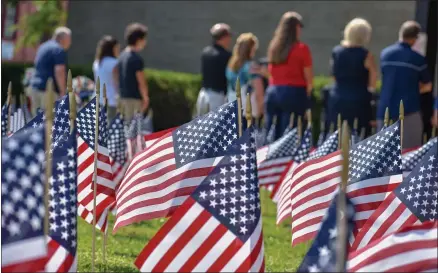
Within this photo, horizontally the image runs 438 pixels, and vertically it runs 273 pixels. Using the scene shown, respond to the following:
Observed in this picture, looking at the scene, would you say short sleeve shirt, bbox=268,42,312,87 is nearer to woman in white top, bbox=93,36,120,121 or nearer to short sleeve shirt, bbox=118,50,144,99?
short sleeve shirt, bbox=118,50,144,99

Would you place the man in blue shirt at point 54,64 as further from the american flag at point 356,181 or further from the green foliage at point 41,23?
the green foliage at point 41,23

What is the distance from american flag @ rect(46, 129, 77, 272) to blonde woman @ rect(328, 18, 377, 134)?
8.12 meters

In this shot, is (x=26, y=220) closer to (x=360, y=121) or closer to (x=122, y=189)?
(x=122, y=189)

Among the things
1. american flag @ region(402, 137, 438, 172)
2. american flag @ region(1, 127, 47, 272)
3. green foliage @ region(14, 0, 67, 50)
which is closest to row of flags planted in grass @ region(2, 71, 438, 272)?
american flag @ region(1, 127, 47, 272)

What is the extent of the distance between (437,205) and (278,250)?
4.05 meters

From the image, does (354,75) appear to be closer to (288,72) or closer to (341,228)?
(288,72)

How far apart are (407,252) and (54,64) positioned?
36.2ft

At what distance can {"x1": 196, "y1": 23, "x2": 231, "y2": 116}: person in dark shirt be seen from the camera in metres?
15.9

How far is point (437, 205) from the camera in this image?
757 cm

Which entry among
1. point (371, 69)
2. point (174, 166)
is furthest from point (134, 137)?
point (174, 166)

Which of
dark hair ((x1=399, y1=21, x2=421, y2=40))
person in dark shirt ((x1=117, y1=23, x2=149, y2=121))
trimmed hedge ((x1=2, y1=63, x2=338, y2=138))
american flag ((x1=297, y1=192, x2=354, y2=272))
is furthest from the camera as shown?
trimmed hedge ((x1=2, y1=63, x2=338, y2=138))

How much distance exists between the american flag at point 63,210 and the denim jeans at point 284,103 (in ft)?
28.5

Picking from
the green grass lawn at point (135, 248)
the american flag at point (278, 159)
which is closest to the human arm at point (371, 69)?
the american flag at point (278, 159)

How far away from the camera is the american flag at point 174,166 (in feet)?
26.4
